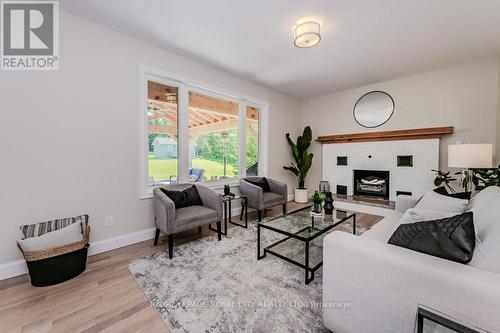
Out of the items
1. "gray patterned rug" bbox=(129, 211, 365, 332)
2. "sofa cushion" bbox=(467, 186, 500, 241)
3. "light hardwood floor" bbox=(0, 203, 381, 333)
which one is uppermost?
"sofa cushion" bbox=(467, 186, 500, 241)

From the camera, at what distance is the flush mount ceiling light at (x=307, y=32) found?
2.23 m

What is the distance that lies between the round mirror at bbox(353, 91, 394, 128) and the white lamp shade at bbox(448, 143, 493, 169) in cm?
164

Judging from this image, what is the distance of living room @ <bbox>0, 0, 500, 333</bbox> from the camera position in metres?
1.10

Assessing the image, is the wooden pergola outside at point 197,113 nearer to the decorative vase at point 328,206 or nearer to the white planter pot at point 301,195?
the white planter pot at point 301,195

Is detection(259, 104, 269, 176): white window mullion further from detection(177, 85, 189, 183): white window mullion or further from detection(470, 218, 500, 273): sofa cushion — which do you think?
detection(470, 218, 500, 273): sofa cushion

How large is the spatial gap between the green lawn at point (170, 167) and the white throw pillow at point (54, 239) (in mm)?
1051

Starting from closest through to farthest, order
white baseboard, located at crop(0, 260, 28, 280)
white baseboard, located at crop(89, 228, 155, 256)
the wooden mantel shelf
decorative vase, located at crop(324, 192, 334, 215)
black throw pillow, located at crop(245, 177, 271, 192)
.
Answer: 1. white baseboard, located at crop(0, 260, 28, 280)
2. white baseboard, located at crop(89, 228, 155, 256)
3. decorative vase, located at crop(324, 192, 334, 215)
4. the wooden mantel shelf
5. black throw pillow, located at crop(245, 177, 271, 192)

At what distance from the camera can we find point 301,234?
1956 millimetres

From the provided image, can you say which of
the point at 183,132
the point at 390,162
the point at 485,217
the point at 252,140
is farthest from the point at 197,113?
the point at 390,162

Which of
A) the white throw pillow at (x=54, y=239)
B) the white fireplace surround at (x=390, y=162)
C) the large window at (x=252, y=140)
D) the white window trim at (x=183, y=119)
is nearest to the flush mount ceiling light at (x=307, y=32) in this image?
the white window trim at (x=183, y=119)

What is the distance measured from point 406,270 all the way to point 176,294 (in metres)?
1.58

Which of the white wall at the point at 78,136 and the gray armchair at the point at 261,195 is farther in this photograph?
the gray armchair at the point at 261,195

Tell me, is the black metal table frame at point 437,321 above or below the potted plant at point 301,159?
below

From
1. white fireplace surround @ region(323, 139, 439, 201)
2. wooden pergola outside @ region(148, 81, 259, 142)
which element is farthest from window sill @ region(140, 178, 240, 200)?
white fireplace surround @ region(323, 139, 439, 201)
